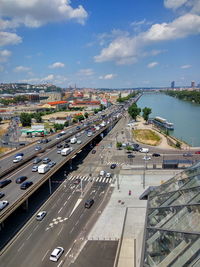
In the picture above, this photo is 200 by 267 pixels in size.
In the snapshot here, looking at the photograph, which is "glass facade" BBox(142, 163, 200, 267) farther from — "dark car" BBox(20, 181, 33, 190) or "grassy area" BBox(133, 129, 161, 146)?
"grassy area" BBox(133, 129, 161, 146)

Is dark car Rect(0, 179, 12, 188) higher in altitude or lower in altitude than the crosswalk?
higher

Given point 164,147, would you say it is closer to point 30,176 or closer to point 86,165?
point 86,165

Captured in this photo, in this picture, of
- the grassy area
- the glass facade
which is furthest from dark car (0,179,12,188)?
the grassy area

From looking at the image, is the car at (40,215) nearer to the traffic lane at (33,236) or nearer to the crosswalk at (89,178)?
the traffic lane at (33,236)

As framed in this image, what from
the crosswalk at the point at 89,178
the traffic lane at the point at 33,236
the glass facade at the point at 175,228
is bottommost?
the traffic lane at the point at 33,236

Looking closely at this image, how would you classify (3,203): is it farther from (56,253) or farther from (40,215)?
(56,253)

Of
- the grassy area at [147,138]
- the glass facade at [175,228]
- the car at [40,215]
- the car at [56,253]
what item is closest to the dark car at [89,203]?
the car at [40,215]
